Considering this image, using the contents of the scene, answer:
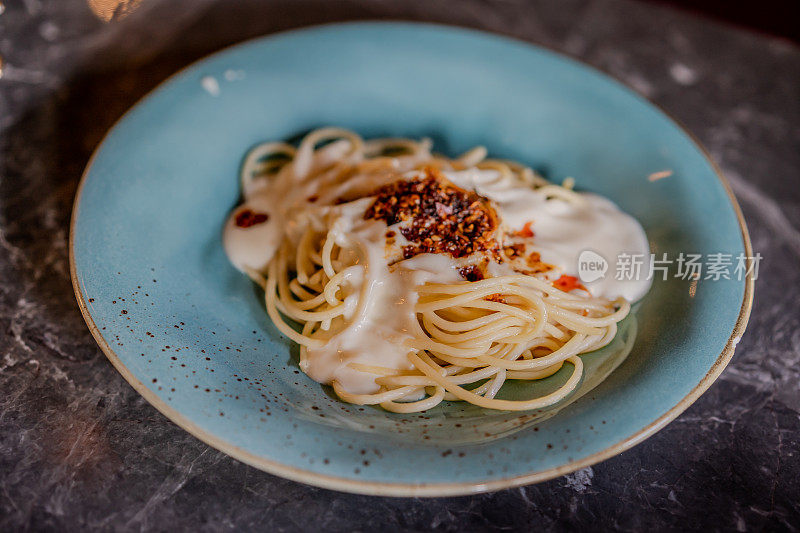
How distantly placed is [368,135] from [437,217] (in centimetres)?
94

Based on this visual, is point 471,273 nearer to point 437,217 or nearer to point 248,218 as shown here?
point 437,217

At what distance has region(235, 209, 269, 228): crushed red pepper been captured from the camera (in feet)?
8.95

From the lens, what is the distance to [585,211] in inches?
110

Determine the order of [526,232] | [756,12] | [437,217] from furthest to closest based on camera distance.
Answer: [756,12] < [526,232] < [437,217]

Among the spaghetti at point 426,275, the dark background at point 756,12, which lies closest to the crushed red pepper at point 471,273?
the spaghetti at point 426,275

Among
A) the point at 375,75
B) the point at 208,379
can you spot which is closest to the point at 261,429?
the point at 208,379

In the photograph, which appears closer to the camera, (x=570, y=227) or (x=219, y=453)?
(x=219, y=453)

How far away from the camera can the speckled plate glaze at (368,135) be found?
188cm

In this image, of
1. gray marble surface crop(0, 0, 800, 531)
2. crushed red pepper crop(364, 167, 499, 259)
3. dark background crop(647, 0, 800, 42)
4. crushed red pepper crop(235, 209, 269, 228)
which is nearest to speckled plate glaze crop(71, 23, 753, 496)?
crushed red pepper crop(235, 209, 269, 228)

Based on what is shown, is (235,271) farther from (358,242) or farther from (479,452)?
(479,452)

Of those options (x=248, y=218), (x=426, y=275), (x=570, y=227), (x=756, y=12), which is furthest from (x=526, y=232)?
(x=756, y=12)

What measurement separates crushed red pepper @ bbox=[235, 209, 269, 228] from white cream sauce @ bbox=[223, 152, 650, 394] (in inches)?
0.7

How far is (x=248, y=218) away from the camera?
275cm

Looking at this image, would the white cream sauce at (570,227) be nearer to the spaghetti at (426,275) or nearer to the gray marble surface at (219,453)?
the spaghetti at (426,275)
